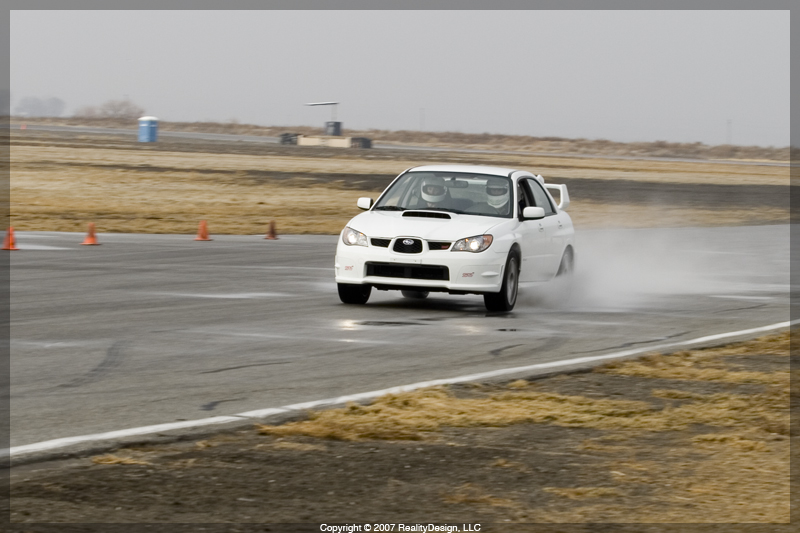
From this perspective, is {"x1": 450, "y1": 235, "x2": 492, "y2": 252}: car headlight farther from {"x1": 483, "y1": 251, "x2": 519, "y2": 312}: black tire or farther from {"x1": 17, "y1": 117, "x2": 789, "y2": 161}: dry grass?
{"x1": 17, "y1": 117, "x2": 789, "y2": 161}: dry grass

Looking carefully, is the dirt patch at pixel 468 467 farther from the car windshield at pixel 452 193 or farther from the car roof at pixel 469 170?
the car roof at pixel 469 170

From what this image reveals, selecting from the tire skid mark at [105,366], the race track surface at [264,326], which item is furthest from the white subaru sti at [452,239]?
the tire skid mark at [105,366]

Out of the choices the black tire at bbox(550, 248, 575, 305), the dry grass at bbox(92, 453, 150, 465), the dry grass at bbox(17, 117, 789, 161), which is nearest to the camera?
the dry grass at bbox(92, 453, 150, 465)

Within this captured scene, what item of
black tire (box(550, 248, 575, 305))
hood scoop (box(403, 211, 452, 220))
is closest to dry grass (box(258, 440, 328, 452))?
hood scoop (box(403, 211, 452, 220))

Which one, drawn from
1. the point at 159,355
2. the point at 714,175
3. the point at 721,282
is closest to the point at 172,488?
the point at 159,355

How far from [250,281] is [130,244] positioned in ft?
23.1

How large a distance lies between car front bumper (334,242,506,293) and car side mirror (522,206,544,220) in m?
0.86

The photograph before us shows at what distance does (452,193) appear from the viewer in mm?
15219

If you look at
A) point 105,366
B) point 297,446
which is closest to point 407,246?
point 105,366

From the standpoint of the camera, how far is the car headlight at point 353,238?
14336 mm

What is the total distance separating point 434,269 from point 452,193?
4.75ft

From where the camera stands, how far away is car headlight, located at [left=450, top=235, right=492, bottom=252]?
46.1ft

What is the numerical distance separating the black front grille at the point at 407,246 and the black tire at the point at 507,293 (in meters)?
0.94

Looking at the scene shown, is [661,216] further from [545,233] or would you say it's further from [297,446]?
[297,446]
